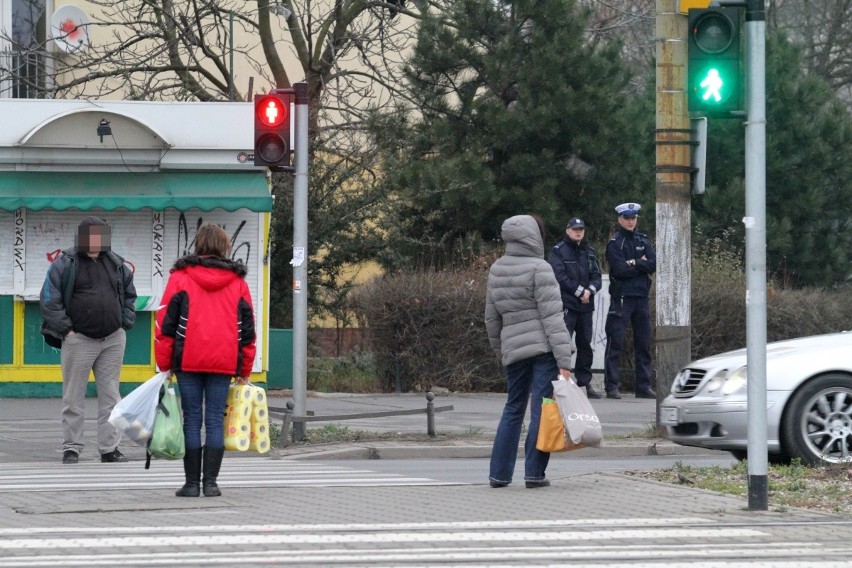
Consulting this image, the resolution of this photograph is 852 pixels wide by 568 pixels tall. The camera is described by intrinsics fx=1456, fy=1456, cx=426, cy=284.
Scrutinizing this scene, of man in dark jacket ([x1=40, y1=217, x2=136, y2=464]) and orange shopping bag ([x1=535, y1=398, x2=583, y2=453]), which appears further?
man in dark jacket ([x1=40, y1=217, x2=136, y2=464])

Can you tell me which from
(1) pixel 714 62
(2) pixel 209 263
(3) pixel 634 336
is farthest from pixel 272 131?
(3) pixel 634 336

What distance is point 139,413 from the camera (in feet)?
29.6

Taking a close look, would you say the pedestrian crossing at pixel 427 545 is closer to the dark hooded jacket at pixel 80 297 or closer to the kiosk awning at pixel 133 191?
the dark hooded jacket at pixel 80 297

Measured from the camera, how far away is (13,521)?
8039 mm

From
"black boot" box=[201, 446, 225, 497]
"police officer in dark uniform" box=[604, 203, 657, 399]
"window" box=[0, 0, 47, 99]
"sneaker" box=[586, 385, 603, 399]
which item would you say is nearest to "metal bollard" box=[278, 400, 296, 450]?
"black boot" box=[201, 446, 225, 497]

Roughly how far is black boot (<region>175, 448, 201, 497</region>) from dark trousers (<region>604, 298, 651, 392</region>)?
345 inches

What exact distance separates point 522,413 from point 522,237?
116 centimetres

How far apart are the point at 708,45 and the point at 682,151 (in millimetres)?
4258

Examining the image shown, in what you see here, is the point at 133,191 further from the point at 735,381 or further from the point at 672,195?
the point at 735,381

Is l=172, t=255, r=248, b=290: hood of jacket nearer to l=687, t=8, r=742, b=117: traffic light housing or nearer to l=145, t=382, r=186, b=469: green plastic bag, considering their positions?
l=145, t=382, r=186, b=469: green plastic bag

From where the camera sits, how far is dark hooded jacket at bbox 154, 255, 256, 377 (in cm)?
895

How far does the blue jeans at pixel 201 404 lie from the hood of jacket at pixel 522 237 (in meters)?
2.05

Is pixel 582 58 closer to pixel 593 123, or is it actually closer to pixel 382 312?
pixel 593 123

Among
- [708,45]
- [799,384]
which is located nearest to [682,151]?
[799,384]
